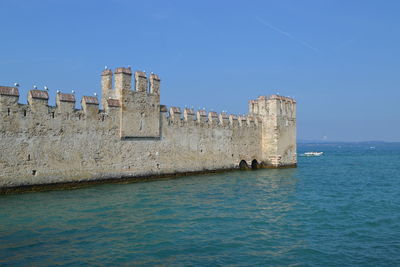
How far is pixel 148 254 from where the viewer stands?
10289mm

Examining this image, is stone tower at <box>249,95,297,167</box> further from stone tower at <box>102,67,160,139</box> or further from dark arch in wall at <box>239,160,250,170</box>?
stone tower at <box>102,67,160,139</box>

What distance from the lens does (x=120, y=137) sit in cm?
2266

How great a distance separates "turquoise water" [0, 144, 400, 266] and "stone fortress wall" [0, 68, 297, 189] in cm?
136

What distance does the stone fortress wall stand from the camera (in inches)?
708

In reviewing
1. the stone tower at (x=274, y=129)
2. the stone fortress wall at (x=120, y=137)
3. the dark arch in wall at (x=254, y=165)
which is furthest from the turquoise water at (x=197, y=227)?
the stone tower at (x=274, y=129)

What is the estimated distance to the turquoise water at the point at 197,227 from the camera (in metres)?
10.1

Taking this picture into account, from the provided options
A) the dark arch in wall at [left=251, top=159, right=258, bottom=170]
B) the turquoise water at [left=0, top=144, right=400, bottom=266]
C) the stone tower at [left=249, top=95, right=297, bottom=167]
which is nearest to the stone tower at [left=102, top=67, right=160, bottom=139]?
the turquoise water at [left=0, top=144, right=400, bottom=266]

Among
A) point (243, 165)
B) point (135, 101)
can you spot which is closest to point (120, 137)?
point (135, 101)

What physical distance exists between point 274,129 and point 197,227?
75.3 ft

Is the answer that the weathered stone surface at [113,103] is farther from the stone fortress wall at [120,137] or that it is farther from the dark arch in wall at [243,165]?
the dark arch in wall at [243,165]

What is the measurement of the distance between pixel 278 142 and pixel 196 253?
25.5 m

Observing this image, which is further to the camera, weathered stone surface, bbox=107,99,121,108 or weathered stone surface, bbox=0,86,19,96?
weathered stone surface, bbox=107,99,121,108

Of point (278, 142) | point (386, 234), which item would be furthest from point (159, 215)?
point (278, 142)

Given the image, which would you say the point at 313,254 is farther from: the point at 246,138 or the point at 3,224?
the point at 246,138
